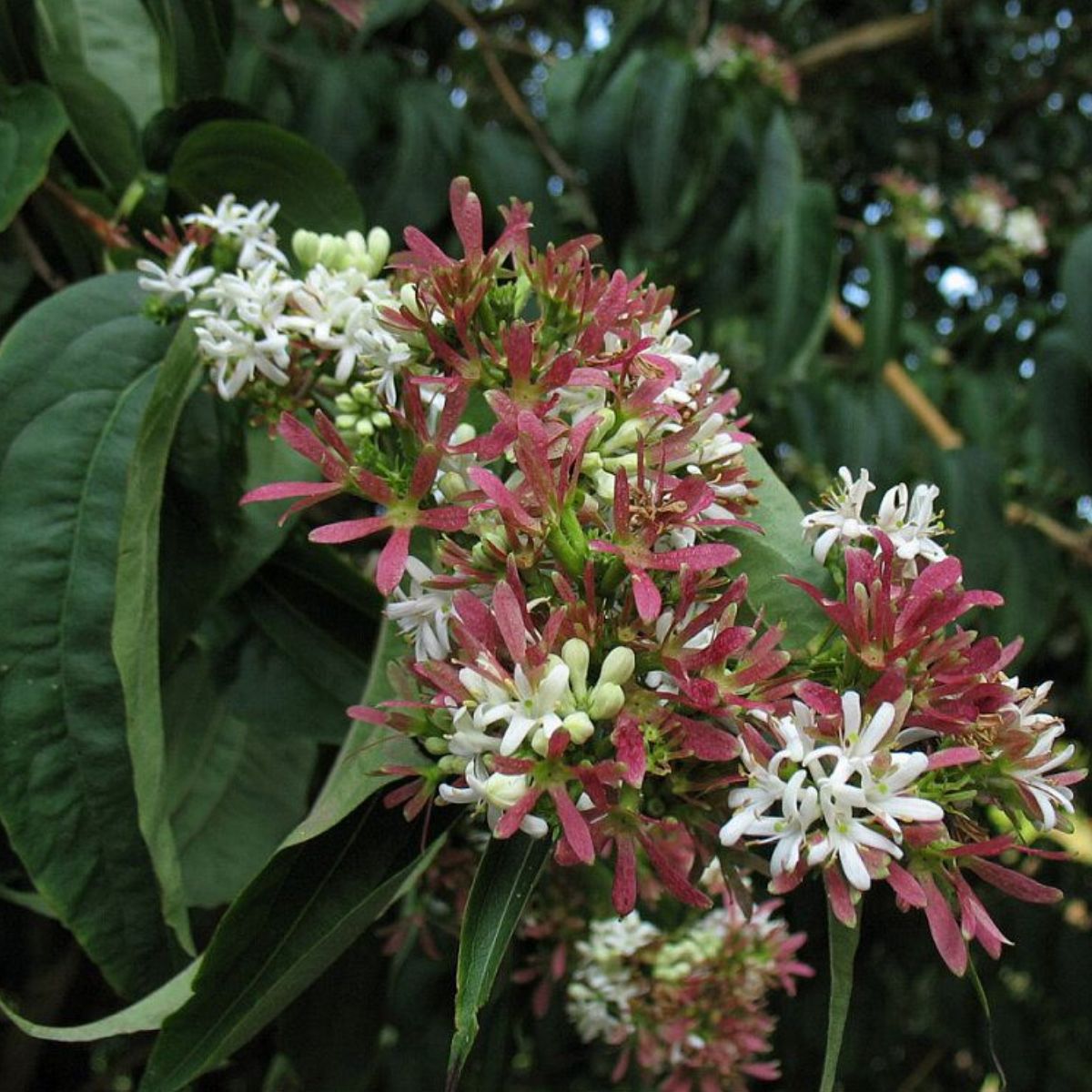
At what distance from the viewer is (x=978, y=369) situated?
5.96ft

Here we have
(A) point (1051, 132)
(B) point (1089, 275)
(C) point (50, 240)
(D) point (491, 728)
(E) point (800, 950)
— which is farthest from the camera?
(A) point (1051, 132)

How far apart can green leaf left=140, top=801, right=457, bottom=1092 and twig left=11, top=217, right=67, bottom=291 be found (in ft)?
1.73

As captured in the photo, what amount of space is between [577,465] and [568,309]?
0.09m

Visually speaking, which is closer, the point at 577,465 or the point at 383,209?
Result: the point at 577,465

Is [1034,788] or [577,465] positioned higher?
[577,465]

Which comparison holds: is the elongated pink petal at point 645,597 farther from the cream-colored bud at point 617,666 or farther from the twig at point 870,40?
the twig at point 870,40

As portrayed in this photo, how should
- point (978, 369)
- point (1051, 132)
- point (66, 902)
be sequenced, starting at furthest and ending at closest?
1. point (1051, 132)
2. point (978, 369)
3. point (66, 902)

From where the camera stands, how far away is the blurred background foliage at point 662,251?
85 centimetres

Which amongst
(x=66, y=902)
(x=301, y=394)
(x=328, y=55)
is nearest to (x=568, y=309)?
(x=301, y=394)

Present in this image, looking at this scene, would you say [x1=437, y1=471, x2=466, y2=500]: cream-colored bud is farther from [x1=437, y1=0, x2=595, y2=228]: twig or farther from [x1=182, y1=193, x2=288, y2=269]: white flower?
[x1=437, y1=0, x2=595, y2=228]: twig

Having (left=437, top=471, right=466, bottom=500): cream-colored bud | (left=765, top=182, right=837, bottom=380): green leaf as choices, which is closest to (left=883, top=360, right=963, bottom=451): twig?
(left=765, top=182, right=837, bottom=380): green leaf

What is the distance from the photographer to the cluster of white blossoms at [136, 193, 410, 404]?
61cm

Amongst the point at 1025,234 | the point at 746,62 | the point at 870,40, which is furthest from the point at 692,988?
the point at 1025,234

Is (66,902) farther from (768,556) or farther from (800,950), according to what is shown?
(800,950)
